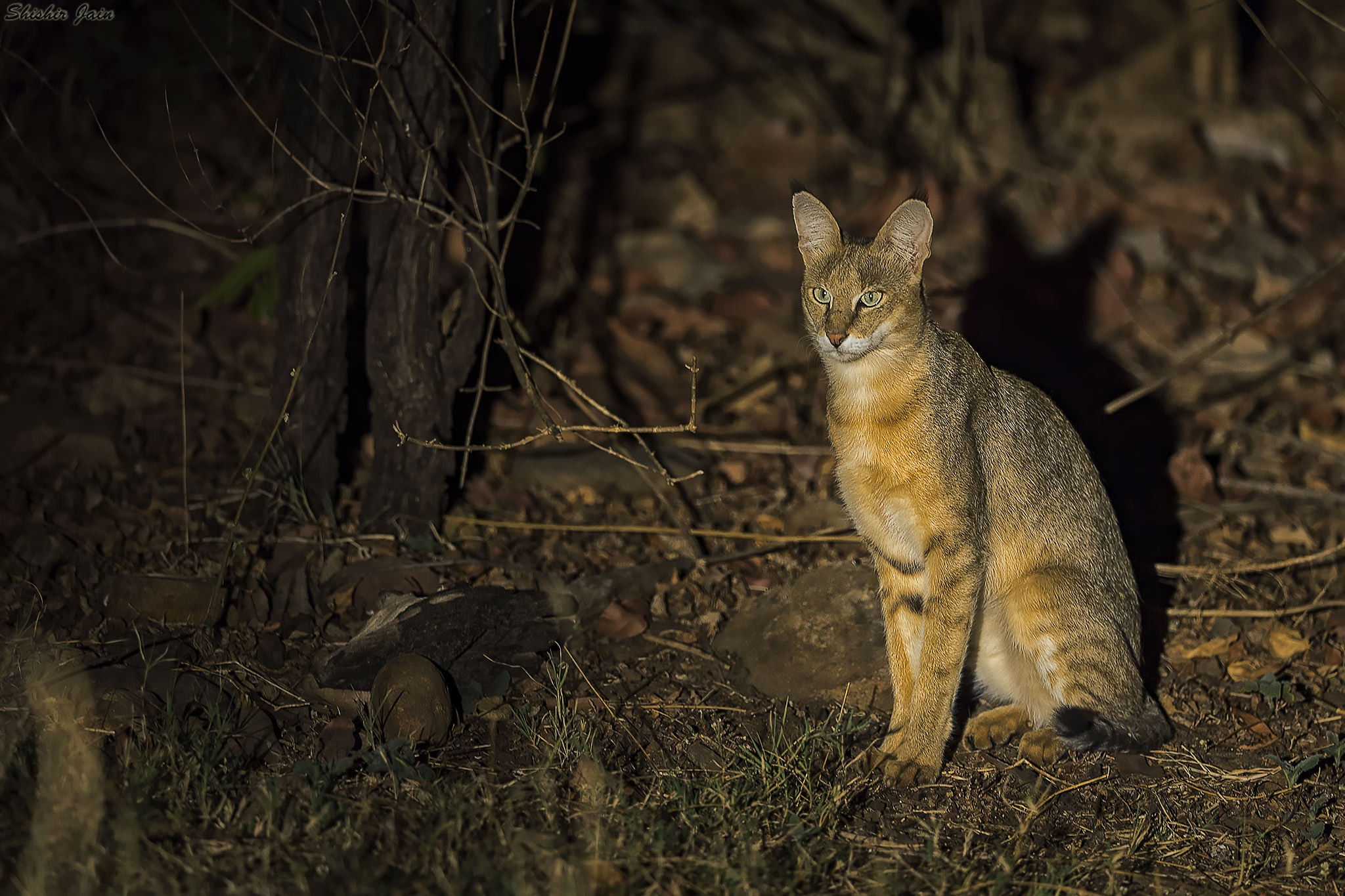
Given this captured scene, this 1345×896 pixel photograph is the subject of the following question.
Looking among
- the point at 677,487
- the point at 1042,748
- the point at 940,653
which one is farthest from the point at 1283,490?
the point at 677,487

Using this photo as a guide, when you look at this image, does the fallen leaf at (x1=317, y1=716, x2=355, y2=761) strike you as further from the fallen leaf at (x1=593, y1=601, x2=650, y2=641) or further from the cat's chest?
the cat's chest

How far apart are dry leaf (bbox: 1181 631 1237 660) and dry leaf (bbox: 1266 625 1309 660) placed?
0.16 metres

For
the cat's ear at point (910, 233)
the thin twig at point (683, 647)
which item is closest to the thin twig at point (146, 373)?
the thin twig at point (683, 647)

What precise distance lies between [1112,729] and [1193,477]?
8.36 feet

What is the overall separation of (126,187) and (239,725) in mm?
5200

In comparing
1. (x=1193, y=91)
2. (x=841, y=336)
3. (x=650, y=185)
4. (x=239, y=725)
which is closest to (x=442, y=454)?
(x=239, y=725)

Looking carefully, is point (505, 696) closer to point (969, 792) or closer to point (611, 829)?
point (611, 829)

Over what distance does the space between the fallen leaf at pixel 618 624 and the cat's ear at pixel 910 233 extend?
1.93m

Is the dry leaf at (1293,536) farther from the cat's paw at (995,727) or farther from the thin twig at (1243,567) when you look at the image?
the cat's paw at (995,727)

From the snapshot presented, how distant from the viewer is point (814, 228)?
15.7 ft

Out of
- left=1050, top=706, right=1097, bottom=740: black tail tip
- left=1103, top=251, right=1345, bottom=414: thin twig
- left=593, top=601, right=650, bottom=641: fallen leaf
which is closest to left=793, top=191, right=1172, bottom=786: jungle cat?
left=1050, top=706, right=1097, bottom=740: black tail tip

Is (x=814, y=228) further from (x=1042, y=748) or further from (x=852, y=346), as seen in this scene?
(x=1042, y=748)

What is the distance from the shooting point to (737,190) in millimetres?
9898

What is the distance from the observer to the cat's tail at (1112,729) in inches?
173
